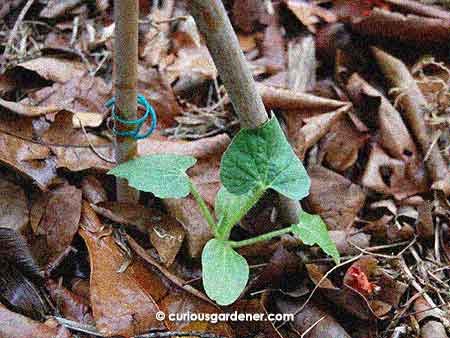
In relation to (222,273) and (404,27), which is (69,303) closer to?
(222,273)

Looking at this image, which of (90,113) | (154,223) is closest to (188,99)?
(90,113)

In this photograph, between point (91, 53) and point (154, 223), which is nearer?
point (154, 223)

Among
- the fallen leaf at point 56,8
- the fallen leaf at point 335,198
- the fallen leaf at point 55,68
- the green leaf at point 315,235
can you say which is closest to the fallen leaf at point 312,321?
the green leaf at point 315,235

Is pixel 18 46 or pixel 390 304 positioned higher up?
pixel 18 46

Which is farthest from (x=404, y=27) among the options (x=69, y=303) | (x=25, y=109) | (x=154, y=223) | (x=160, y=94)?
(x=69, y=303)

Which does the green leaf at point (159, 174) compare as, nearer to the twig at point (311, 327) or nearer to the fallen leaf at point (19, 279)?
the fallen leaf at point (19, 279)

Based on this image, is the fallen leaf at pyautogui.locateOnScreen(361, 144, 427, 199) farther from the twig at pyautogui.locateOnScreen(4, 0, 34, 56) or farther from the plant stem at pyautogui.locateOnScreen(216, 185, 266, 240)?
the twig at pyautogui.locateOnScreen(4, 0, 34, 56)

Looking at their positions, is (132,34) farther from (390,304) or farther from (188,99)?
(390,304)
